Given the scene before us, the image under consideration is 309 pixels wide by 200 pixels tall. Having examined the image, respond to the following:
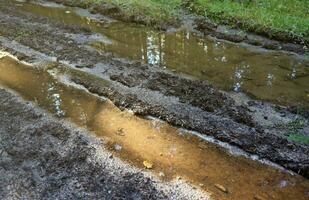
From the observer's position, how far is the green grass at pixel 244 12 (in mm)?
9656

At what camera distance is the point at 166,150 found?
569 cm

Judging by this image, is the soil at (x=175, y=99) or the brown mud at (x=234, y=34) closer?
the soil at (x=175, y=99)

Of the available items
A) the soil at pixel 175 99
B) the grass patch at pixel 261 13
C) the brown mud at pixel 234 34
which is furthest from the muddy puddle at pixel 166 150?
the grass patch at pixel 261 13

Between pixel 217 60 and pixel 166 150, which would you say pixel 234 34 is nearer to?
pixel 217 60

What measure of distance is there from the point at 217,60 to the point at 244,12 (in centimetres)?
279

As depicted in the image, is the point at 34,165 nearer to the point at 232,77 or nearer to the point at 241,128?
the point at 241,128

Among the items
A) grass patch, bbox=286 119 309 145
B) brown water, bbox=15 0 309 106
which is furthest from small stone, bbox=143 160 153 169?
brown water, bbox=15 0 309 106

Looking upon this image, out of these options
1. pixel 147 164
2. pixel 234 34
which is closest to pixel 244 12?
pixel 234 34

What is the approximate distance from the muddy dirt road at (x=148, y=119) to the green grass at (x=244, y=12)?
1.06m

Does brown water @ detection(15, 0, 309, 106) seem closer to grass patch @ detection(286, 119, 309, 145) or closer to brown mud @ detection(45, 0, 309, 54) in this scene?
brown mud @ detection(45, 0, 309, 54)

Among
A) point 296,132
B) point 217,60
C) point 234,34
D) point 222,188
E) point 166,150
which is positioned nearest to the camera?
point 222,188

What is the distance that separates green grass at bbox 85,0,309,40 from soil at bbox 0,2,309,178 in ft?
7.83

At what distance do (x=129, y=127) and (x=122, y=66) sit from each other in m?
2.24

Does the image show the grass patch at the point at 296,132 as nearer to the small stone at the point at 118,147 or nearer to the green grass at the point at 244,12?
the small stone at the point at 118,147
